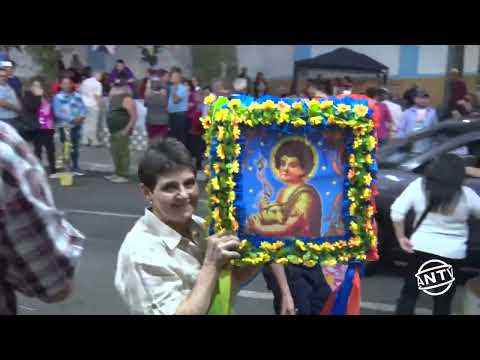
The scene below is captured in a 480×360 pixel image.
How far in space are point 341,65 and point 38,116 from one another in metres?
7.79

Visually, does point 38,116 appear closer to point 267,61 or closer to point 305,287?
point 305,287

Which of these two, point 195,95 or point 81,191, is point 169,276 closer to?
point 81,191

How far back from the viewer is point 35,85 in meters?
12.1

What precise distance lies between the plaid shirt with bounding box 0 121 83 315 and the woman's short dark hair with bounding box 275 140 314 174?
1.12m

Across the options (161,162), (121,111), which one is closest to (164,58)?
(121,111)

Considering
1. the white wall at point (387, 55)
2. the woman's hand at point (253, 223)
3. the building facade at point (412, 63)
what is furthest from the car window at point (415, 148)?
the white wall at point (387, 55)

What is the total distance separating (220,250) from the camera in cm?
227

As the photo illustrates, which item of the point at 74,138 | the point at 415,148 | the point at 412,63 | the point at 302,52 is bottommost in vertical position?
the point at 74,138

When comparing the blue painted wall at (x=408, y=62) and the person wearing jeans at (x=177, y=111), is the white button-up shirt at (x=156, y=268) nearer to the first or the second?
the person wearing jeans at (x=177, y=111)

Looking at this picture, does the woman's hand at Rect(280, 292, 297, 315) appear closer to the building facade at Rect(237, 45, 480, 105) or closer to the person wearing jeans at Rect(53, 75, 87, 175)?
the person wearing jeans at Rect(53, 75, 87, 175)

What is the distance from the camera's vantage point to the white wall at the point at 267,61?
24.4 m

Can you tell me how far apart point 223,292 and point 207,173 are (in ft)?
1.43

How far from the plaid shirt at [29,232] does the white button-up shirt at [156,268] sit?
0.63 m
